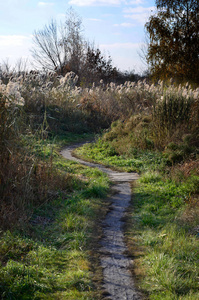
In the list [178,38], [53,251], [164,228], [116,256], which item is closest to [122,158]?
[164,228]

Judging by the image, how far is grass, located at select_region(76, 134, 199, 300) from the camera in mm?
3137

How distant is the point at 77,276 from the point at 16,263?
26.3 inches

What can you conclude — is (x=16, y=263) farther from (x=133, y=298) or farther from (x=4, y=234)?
(x=133, y=298)

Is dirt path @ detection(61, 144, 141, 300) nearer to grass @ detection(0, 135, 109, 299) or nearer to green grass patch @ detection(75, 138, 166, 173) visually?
grass @ detection(0, 135, 109, 299)

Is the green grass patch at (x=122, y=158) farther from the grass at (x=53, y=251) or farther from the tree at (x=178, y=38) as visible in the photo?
the tree at (x=178, y=38)

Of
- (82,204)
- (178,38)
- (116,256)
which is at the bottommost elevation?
(116,256)

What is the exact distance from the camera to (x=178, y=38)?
19781 mm

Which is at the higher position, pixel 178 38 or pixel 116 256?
pixel 178 38

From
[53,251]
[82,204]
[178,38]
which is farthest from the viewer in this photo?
[178,38]

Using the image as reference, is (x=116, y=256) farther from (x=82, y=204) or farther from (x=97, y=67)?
(x=97, y=67)

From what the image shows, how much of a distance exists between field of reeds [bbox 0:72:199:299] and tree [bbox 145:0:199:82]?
1051 cm

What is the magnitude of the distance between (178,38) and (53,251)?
18.8m

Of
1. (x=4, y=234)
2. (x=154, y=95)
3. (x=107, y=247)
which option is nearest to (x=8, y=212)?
(x=4, y=234)

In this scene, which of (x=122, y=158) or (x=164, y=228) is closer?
(x=164, y=228)
